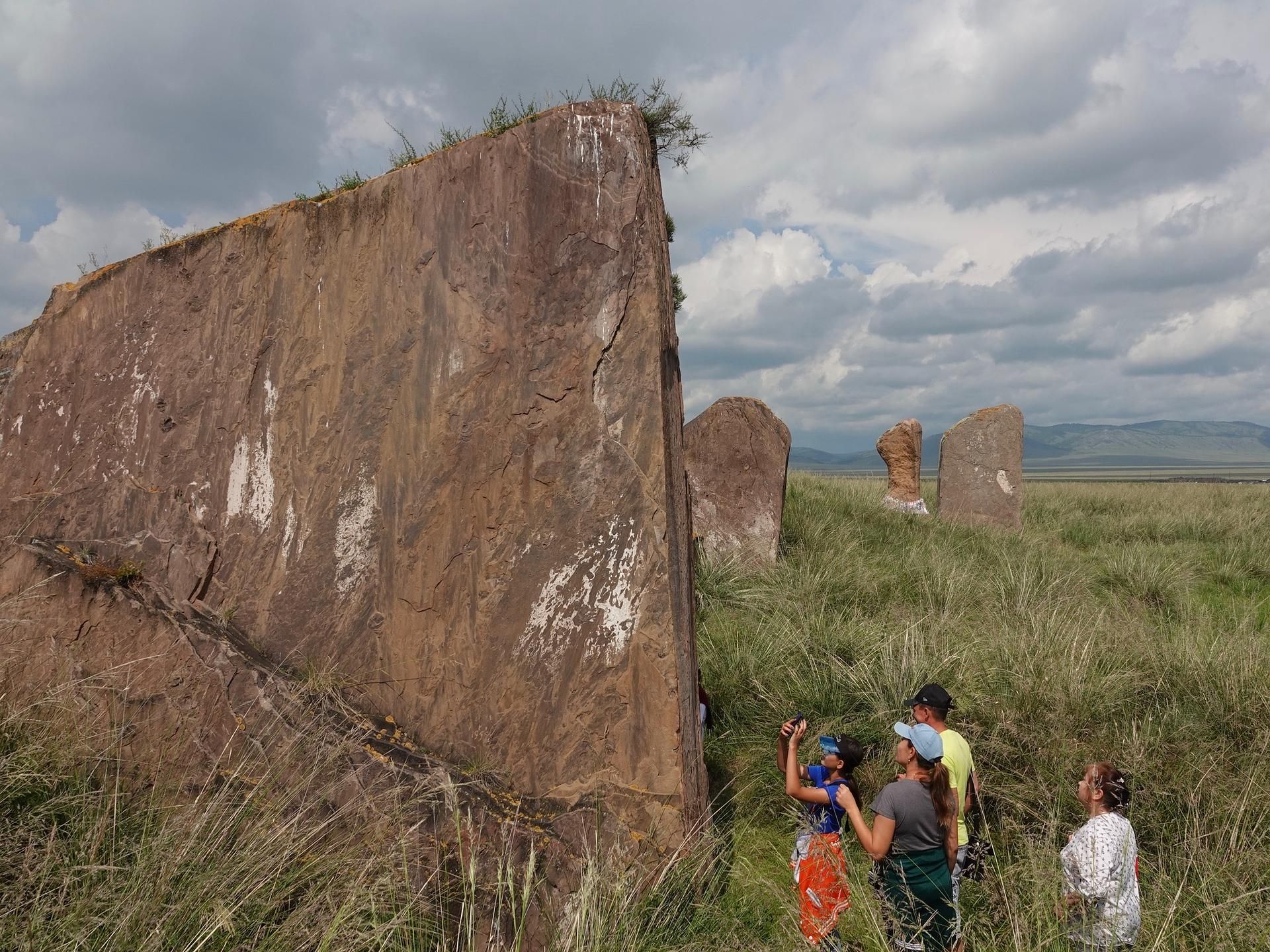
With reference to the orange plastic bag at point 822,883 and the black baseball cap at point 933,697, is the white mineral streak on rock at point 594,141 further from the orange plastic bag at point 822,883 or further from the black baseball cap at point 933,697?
the orange plastic bag at point 822,883

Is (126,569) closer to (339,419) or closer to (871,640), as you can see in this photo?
(339,419)

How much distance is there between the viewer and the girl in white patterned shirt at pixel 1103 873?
2.58m

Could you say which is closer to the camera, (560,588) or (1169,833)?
(560,588)

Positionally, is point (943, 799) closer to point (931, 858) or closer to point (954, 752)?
point (931, 858)

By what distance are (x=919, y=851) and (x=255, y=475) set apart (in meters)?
2.83

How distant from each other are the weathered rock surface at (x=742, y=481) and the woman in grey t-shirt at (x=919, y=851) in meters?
5.00

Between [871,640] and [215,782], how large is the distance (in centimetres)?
361

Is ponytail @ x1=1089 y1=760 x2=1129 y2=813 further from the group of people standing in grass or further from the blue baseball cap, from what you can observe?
the blue baseball cap

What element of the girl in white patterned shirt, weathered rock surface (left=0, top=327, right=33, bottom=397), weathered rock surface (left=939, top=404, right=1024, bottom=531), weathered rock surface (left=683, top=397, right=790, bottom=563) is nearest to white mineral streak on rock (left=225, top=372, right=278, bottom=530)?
weathered rock surface (left=0, top=327, right=33, bottom=397)

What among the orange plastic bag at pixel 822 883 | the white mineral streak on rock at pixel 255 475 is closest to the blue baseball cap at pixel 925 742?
the orange plastic bag at pixel 822 883

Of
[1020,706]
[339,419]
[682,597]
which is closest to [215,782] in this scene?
[339,419]

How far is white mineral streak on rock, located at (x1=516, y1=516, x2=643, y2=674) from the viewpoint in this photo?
2992mm

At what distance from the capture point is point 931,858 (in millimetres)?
2865

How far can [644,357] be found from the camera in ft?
10.00
